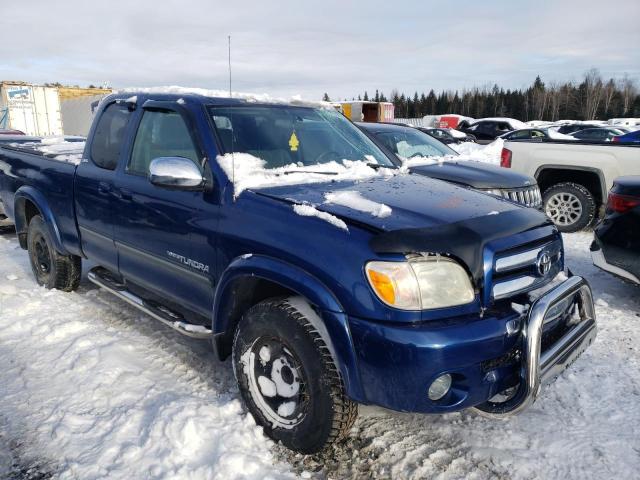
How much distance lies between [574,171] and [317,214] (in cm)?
655

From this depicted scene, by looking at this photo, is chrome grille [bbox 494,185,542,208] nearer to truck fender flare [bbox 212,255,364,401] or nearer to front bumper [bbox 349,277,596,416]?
front bumper [bbox 349,277,596,416]

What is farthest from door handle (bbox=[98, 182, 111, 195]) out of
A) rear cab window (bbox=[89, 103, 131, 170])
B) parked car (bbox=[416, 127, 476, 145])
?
parked car (bbox=[416, 127, 476, 145])

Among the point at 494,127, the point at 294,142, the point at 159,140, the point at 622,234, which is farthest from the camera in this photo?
the point at 494,127

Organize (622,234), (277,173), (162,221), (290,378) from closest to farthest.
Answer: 1. (290,378)
2. (277,173)
3. (162,221)
4. (622,234)

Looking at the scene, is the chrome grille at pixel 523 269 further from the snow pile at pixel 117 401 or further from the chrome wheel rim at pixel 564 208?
the chrome wheel rim at pixel 564 208

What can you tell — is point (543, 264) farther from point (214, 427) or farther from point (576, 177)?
point (576, 177)

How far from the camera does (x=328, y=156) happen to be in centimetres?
357

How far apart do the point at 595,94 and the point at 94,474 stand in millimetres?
79717

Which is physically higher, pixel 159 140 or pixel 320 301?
pixel 159 140

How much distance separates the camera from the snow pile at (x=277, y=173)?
2932 millimetres

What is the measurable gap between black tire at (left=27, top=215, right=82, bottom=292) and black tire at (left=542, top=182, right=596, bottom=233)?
637 centimetres

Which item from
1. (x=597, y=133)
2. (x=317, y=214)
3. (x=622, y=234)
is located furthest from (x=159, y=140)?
(x=597, y=133)

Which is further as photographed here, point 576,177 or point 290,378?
point 576,177

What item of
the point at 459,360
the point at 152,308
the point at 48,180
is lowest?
the point at 152,308
